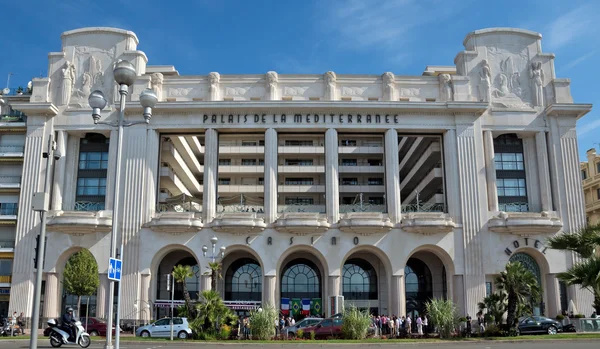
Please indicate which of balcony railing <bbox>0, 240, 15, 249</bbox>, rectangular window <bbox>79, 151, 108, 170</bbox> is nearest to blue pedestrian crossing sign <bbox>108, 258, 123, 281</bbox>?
rectangular window <bbox>79, 151, 108, 170</bbox>

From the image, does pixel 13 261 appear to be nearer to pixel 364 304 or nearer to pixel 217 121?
pixel 217 121

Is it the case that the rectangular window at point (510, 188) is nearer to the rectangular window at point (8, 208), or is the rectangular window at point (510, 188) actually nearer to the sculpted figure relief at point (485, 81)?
the sculpted figure relief at point (485, 81)

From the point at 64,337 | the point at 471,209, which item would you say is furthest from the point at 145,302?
the point at 471,209

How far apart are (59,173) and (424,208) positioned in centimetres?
3131

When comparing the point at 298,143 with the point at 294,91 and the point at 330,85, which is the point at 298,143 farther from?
the point at 330,85

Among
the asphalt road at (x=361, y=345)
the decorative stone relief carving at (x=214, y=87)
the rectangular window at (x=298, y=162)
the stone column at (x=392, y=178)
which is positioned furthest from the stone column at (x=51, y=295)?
the rectangular window at (x=298, y=162)

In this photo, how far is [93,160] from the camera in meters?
47.7

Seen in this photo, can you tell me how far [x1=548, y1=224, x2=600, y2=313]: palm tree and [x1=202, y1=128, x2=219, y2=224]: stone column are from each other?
25763mm

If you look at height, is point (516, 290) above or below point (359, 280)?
below

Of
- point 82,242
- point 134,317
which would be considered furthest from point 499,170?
point 82,242

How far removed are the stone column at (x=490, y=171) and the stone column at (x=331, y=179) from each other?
12.7 meters

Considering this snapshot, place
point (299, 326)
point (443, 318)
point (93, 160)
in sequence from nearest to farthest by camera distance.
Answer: point (443, 318)
point (299, 326)
point (93, 160)

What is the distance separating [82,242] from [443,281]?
3101cm

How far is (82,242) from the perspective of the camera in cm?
4412
